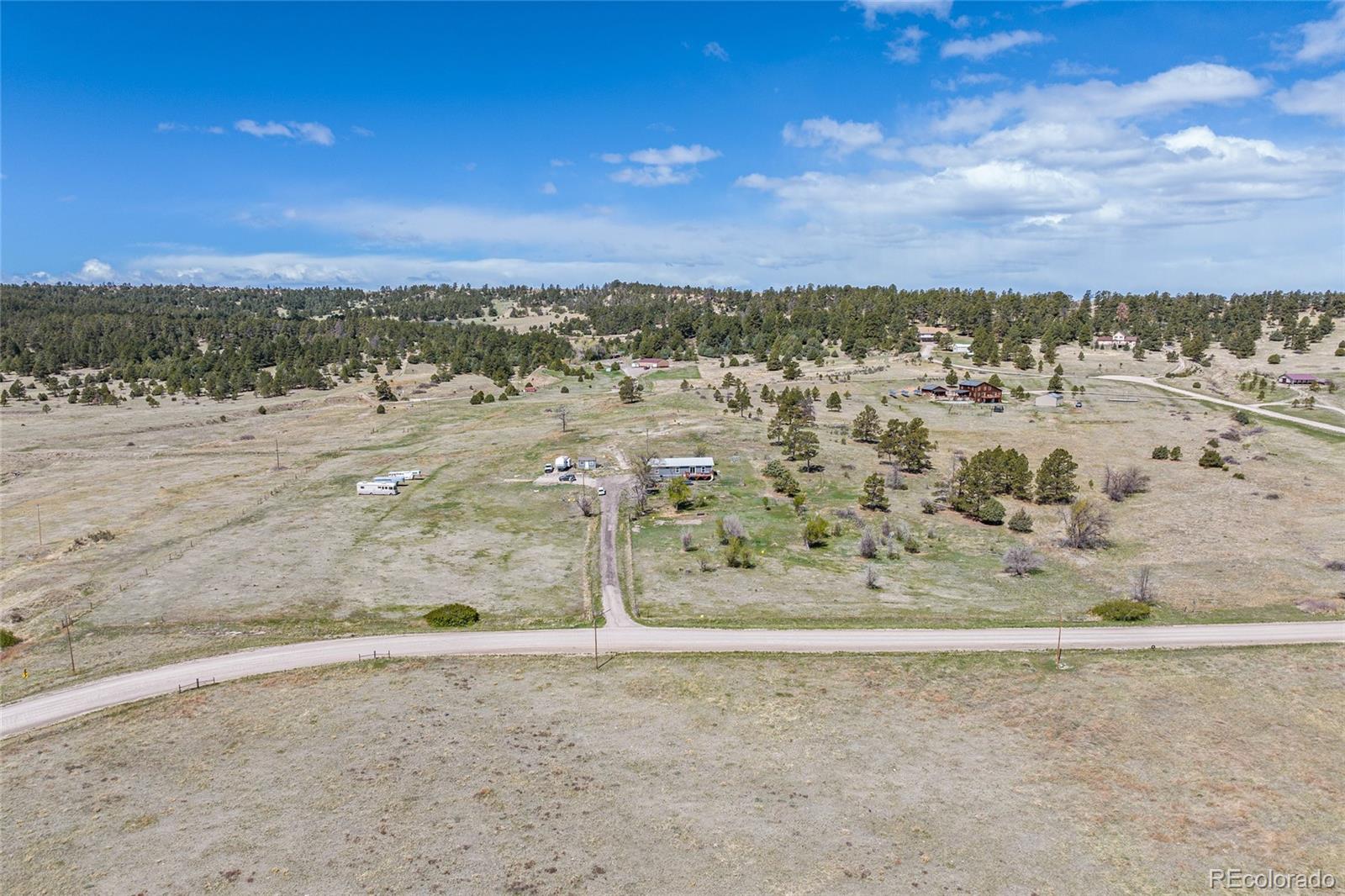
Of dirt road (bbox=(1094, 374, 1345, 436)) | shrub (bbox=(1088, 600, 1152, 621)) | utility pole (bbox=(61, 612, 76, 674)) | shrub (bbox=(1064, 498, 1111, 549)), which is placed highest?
dirt road (bbox=(1094, 374, 1345, 436))

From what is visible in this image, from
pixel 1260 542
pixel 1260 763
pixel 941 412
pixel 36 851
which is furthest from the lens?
pixel 941 412

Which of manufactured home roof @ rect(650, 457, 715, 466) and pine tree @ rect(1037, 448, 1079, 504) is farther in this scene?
manufactured home roof @ rect(650, 457, 715, 466)

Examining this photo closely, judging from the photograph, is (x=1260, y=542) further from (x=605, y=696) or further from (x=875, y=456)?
(x=605, y=696)

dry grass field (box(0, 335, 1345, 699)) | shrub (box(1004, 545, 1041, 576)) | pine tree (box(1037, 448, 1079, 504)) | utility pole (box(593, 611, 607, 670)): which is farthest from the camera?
pine tree (box(1037, 448, 1079, 504))

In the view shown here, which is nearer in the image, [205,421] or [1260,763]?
[1260,763]

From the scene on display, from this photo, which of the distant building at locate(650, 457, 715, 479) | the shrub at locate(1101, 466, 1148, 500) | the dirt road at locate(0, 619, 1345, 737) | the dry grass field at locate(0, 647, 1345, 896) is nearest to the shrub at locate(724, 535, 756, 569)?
the dirt road at locate(0, 619, 1345, 737)

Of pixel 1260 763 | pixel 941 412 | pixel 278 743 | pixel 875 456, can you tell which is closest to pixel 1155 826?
pixel 1260 763

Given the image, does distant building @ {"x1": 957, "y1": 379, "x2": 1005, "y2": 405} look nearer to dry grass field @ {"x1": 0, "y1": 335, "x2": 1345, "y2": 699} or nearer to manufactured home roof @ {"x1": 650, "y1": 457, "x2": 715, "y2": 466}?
dry grass field @ {"x1": 0, "y1": 335, "x2": 1345, "y2": 699}
